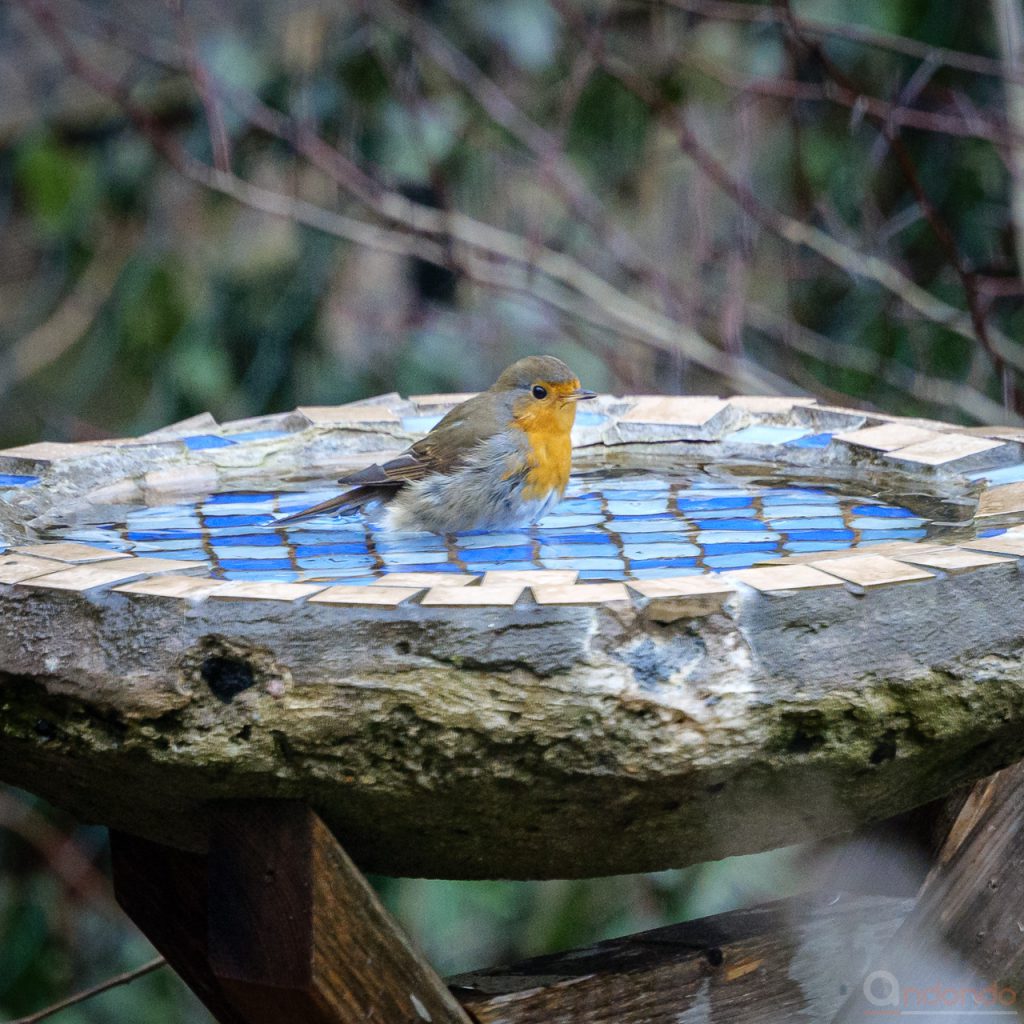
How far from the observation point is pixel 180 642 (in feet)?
4.58

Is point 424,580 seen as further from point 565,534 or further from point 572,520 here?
A: point 572,520

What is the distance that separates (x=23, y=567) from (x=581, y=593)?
61cm

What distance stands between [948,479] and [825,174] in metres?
3.57

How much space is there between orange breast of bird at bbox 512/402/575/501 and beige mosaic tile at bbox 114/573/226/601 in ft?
2.78

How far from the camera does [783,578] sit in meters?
1.44

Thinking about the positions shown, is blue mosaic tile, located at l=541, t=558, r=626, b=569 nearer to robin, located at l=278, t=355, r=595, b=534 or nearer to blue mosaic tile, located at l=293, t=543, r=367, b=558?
blue mosaic tile, located at l=293, t=543, r=367, b=558

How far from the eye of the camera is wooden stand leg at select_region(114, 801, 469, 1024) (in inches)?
57.1

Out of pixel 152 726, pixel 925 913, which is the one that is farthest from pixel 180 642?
pixel 925 913

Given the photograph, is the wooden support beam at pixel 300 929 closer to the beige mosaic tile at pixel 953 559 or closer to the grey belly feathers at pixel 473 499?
the beige mosaic tile at pixel 953 559

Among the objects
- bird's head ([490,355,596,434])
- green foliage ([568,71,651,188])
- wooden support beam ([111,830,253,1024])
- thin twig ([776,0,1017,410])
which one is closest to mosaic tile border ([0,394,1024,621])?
bird's head ([490,355,596,434])

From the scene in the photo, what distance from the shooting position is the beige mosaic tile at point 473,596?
1.38 metres

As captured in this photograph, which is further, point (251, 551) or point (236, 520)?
point (236, 520)

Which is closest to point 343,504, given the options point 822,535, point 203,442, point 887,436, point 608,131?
point 203,442

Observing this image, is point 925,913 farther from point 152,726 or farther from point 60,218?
point 60,218
